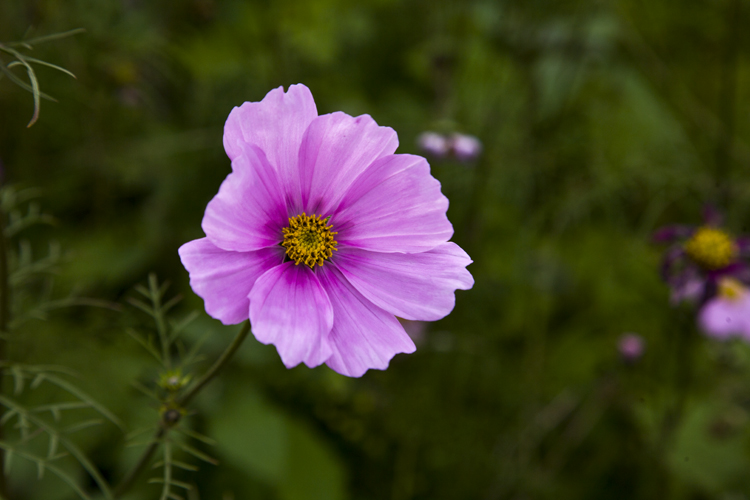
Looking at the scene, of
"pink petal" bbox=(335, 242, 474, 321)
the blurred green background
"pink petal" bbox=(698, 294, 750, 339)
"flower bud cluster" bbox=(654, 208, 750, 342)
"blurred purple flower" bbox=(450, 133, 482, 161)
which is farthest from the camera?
"pink petal" bbox=(698, 294, 750, 339)

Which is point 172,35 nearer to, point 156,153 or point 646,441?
point 156,153

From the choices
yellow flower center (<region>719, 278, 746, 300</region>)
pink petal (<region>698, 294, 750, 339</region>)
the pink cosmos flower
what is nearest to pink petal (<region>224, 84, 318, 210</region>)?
the pink cosmos flower

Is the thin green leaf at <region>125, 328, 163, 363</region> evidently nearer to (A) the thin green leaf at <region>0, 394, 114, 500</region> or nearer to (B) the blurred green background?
(A) the thin green leaf at <region>0, 394, 114, 500</region>

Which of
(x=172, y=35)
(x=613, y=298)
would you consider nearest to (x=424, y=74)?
(x=172, y=35)

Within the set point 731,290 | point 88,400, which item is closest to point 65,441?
point 88,400

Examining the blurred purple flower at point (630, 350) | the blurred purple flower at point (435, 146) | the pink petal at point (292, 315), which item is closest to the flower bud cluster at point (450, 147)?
the blurred purple flower at point (435, 146)
